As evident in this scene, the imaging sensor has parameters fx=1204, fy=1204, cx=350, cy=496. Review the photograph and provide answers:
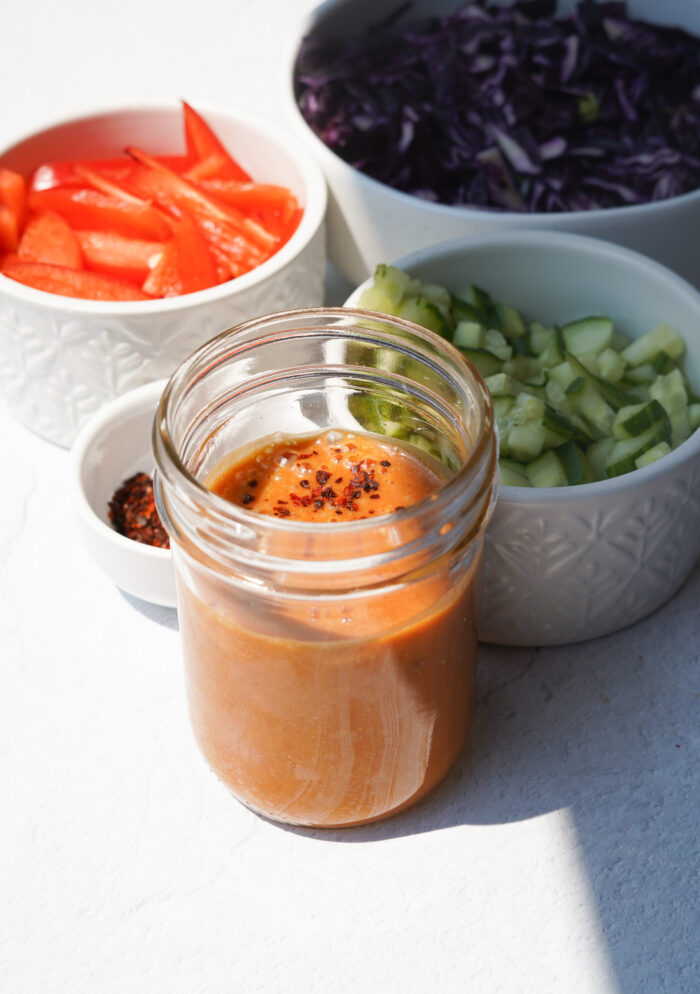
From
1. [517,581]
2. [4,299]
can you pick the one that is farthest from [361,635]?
[4,299]

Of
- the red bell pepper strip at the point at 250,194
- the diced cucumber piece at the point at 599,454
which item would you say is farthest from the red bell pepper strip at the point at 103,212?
the diced cucumber piece at the point at 599,454

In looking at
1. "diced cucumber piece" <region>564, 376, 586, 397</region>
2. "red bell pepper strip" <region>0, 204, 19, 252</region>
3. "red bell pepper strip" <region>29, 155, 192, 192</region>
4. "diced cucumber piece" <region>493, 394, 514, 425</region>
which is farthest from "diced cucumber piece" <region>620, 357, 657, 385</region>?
"red bell pepper strip" <region>0, 204, 19, 252</region>

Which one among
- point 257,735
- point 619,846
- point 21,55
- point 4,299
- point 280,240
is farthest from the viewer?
point 21,55

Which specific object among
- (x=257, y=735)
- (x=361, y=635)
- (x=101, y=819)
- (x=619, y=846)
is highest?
(x=361, y=635)

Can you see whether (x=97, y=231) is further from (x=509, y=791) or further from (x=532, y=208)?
(x=509, y=791)

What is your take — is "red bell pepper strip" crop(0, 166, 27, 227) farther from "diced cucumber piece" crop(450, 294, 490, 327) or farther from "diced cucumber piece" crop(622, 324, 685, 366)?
"diced cucumber piece" crop(622, 324, 685, 366)

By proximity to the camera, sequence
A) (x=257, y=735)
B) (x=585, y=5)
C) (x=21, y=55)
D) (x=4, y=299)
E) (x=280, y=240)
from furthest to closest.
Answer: (x=21, y=55) → (x=585, y=5) → (x=280, y=240) → (x=4, y=299) → (x=257, y=735)
